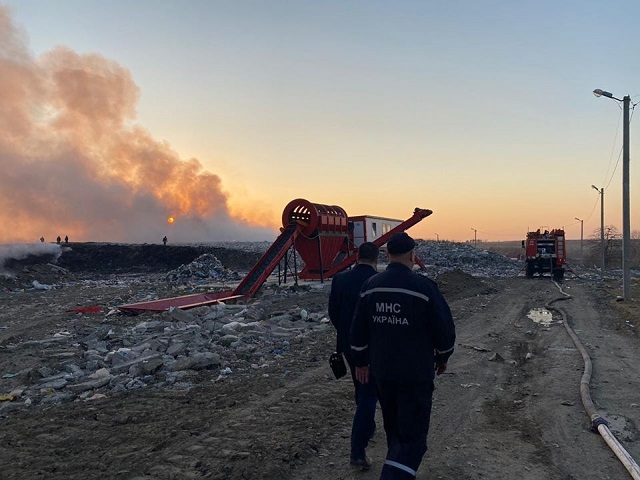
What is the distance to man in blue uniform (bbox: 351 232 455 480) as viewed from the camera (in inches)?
138

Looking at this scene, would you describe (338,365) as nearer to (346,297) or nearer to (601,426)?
(346,297)

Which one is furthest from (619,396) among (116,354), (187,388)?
(116,354)

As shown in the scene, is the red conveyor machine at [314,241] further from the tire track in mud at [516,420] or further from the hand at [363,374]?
the hand at [363,374]

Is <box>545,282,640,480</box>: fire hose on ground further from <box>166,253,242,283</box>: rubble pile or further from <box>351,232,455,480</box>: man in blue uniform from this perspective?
<box>166,253,242,283</box>: rubble pile

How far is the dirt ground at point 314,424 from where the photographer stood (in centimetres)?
441

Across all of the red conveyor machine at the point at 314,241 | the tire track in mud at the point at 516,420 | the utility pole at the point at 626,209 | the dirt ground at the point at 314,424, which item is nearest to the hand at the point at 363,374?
the dirt ground at the point at 314,424

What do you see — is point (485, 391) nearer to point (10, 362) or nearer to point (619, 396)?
point (619, 396)

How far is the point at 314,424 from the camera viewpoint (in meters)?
5.48

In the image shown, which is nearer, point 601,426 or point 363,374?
point 363,374

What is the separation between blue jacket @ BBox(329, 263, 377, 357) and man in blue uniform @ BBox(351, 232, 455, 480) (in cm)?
92

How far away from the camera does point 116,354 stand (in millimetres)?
8438

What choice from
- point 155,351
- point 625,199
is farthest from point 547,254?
point 155,351

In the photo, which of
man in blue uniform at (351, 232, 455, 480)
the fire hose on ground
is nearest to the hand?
man in blue uniform at (351, 232, 455, 480)

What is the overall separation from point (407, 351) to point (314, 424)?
2.34 metres
